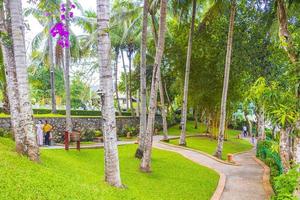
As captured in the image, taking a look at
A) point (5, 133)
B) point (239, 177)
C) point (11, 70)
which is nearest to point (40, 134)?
point (5, 133)

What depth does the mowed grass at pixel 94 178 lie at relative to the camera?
641 centimetres

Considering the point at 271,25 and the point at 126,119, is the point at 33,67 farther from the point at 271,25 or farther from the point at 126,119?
the point at 271,25

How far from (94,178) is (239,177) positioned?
7.15 metres

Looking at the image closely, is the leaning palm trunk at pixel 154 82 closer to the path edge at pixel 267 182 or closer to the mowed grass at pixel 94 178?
the mowed grass at pixel 94 178

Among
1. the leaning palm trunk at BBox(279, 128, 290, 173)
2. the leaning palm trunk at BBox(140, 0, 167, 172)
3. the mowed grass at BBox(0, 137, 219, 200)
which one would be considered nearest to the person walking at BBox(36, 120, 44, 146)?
the mowed grass at BBox(0, 137, 219, 200)

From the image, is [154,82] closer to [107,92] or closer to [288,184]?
[107,92]

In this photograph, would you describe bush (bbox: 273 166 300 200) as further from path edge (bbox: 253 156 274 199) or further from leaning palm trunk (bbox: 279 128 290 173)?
path edge (bbox: 253 156 274 199)

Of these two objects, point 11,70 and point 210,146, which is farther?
point 210,146

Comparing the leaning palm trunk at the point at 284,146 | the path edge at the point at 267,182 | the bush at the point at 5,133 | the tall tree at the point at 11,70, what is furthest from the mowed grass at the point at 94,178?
the bush at the point at 5,133

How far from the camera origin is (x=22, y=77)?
920 centimetres

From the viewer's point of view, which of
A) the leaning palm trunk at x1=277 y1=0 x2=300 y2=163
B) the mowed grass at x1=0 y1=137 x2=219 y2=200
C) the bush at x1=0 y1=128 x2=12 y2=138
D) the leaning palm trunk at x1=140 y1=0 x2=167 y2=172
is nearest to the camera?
the mowed grass at x1=0 y1=137 x2=219 y2=200

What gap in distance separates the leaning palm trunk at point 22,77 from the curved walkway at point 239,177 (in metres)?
5.58

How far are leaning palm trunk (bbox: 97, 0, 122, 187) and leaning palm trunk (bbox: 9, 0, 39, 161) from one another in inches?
82.4

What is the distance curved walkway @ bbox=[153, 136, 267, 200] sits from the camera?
11.2 meters
